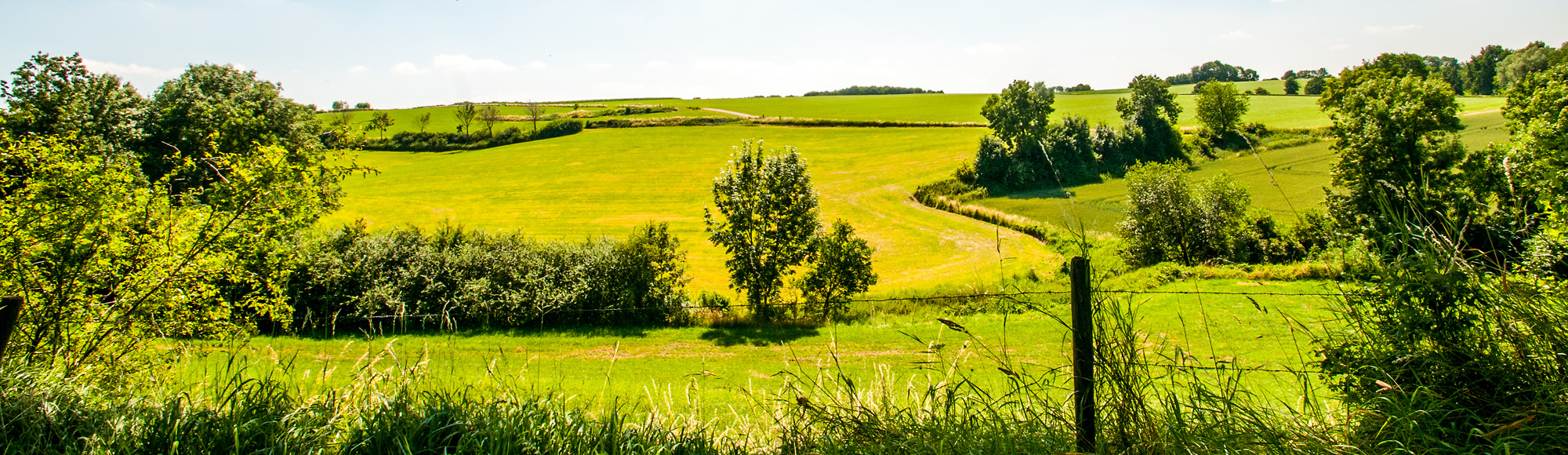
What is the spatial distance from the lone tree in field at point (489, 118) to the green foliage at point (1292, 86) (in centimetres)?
10324

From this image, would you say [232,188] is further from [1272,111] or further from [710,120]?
[1272,111]

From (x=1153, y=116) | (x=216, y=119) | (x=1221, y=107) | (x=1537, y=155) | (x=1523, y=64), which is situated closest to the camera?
(x=1537, y=155)

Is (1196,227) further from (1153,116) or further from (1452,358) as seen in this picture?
(1153,116)

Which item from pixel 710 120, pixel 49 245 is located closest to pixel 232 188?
pixel 49 245

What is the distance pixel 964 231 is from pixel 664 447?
44678 mm

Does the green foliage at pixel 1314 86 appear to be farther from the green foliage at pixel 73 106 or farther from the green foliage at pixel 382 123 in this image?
the green foliage at pixel 382 123

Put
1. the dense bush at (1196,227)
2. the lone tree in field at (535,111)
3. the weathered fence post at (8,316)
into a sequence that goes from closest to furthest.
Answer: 1. the weathered fence post at (8,316)
2. the dense bush at (1196,227)
3. the lone tree in field at (535,111)

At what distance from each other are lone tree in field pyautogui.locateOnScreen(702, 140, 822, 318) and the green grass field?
64.5 ft

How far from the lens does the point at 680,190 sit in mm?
59281

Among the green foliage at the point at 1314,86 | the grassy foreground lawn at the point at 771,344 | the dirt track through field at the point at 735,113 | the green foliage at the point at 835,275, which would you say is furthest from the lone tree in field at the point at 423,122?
the green foliage at the point at 1314,86

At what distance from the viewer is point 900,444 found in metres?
3.10

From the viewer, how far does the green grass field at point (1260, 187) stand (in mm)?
42469

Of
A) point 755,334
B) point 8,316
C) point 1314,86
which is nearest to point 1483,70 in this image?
point 1314,86

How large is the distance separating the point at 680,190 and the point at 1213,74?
8913cm
